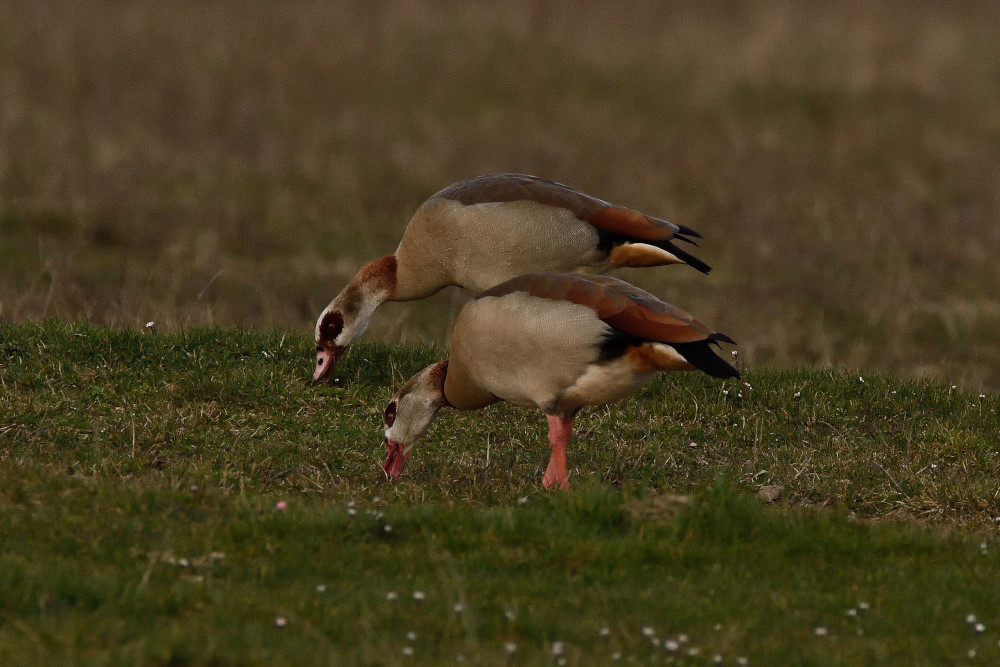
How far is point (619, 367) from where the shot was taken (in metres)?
7.36

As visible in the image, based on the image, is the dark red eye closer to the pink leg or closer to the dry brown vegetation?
the dry brown vegetation

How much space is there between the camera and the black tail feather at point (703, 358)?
A: 6.89 m

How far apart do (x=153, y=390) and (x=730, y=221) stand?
441 inches

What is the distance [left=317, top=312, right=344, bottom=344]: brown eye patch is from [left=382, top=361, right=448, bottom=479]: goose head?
1168mm

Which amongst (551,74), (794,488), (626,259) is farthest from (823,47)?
(794,488)

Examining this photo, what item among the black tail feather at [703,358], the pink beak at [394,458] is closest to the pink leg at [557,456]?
the pink beak at [394,458]

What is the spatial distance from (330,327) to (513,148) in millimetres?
11603

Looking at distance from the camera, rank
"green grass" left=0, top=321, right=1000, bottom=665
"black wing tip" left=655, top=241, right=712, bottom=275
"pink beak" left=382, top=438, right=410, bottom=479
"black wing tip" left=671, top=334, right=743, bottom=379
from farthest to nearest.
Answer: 1. "black wing tip" left=655, top=241, right=712, bottom=275
2. "pink beak" left=382, top=438, right=410, bottom=479
3. "black wing tip" left=671, top=334, right=743, bottom=379
4. "green grass" left=0, top=321, right=1000, bottom=665

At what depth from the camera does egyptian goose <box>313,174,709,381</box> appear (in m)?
9.27

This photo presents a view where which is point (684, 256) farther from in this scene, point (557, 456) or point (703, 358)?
point (703, 358)

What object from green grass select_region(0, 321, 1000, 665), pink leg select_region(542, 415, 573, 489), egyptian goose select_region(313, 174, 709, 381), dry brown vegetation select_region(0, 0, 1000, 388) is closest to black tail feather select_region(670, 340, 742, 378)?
green grass select_region(0, 321, 1000, 665)

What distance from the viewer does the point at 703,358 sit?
7.01m

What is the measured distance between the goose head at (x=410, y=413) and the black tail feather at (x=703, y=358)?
178cm

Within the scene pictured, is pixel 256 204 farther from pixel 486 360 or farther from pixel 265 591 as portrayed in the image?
pixel 265 591
